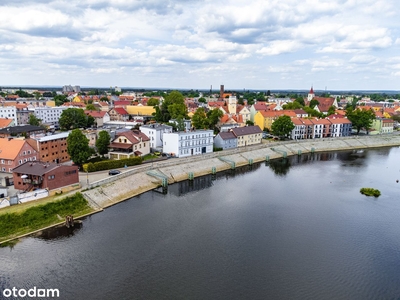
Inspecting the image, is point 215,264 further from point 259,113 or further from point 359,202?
point 259,113

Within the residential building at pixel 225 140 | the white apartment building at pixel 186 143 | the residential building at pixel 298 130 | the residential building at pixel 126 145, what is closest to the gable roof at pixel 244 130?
the residential building at pixel 225 140

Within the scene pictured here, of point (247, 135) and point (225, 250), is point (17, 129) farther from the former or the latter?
point (225, 250)

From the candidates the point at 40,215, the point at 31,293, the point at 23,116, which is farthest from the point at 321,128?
the point at 23,116

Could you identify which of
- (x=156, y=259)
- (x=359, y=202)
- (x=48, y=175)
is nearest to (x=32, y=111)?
(x=48, y=175)

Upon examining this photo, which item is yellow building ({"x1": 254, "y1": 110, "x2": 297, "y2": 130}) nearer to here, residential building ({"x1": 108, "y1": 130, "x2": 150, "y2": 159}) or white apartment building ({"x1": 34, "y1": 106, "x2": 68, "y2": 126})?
residential building ({"x1": 108, "y1": 130, "x2": 150, "y2": 159})

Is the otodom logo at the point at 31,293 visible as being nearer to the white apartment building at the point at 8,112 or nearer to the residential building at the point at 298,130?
the residential building at the point at 298,130

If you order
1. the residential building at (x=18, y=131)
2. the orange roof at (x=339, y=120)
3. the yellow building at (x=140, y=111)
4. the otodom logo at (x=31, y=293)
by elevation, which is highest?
the yellow building at (x=140, y=111)

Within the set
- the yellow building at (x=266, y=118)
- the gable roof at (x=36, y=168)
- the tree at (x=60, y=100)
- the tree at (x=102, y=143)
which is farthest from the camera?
the tree at (x=60, y=100)
